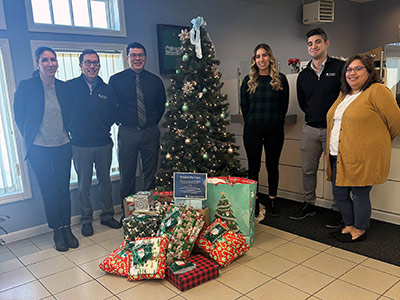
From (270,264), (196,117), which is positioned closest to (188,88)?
(196,117)

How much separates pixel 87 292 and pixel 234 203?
50.1 inches

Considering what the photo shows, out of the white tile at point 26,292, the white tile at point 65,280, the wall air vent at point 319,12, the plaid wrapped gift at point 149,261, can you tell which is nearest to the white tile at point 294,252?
the plaid wrapped gift at point 149,261

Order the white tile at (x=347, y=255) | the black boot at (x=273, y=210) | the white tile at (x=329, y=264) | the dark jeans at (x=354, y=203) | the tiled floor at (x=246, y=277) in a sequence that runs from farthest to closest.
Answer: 1. the black boot at (x=273, y=210)
2. the dark jeans at (x=354, y=203)
3. the white tile at (x=347, y=255)
4. the white tile at (x=329, y=264)
5. the tiled floor at (x=246, y=277)

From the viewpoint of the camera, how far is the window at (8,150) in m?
3.18

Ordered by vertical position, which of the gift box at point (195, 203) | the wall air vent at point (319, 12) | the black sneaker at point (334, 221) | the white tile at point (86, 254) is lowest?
the white tile at point (86, 254)

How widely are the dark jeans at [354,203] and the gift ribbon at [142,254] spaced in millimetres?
1587

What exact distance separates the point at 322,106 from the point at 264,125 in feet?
1.78

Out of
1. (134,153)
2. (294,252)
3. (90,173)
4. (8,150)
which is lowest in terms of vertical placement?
(294,252)

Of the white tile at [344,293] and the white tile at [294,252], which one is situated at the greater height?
the white tile at [344,293]

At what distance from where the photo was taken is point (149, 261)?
2.41 metres

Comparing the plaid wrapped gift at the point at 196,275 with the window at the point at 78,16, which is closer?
→ the plaid wrapped gift at the point at 196,275

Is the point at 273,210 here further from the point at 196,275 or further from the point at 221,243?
the point at 196,275

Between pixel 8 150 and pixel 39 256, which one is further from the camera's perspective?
pixel 8 150

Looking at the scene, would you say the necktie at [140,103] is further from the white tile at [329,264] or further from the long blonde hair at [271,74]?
the white tile at [329,264]
